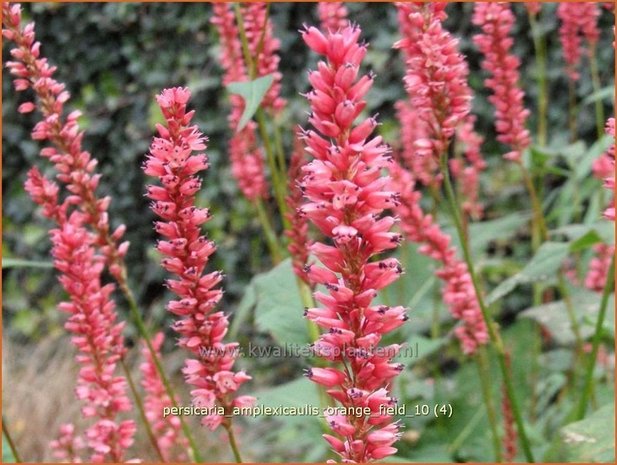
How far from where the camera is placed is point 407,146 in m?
3.66

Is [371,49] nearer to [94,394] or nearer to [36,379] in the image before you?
[36,379]

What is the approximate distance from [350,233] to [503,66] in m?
1.56

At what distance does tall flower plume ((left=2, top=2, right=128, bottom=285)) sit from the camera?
6.32ft

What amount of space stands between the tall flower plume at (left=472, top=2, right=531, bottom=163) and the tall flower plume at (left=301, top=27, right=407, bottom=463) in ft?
4.35

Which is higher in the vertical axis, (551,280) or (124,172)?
(124,172)

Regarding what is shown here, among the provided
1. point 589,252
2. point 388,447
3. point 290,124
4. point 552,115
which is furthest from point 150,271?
point 388,447

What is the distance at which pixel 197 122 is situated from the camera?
672 cm

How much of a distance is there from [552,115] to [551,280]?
101 inches

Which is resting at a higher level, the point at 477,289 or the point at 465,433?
the point at 477,289

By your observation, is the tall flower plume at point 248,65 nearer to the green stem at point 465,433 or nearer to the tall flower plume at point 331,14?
the tall flower plume at point 331,14

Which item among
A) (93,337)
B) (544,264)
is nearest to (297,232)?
(93,337)

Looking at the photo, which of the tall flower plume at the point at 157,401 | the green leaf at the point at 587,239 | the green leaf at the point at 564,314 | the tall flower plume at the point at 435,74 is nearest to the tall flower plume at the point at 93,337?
the tall flower plume at the point at 157,401

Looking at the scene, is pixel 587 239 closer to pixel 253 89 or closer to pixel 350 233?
pixel 253 89

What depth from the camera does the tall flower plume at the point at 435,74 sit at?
1.94m
